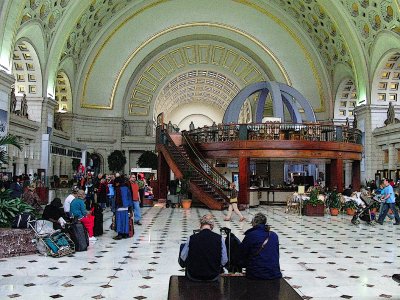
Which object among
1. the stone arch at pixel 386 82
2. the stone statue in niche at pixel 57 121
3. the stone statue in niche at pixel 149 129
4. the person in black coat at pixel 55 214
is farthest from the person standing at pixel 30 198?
the stone statue in niche at pixel 149 129

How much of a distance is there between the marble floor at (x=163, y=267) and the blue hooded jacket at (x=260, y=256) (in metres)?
1.47

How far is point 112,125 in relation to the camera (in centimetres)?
3725

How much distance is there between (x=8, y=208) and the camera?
9250 mm

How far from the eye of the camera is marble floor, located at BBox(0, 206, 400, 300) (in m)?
6.54

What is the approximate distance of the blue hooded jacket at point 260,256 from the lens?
5156 mm

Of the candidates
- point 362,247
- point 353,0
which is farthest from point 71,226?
point 353,0

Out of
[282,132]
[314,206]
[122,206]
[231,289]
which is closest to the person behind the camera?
[231,289]

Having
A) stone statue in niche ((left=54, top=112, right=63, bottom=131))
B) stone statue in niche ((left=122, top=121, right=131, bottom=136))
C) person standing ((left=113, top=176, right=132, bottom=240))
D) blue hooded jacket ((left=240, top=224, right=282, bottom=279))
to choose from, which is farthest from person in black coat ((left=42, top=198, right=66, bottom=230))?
stone statue in niche ((left=122, top=121, right=131, bottom=136))

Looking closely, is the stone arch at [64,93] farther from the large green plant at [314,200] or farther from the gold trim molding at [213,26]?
the large green plant at [314,200]

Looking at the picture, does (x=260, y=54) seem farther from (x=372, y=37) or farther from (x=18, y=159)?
(x=18, y=159)

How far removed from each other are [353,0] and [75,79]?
64.2ft

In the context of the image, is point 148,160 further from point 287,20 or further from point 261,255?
point 261,255

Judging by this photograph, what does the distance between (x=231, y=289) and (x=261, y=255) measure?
558 millimetres

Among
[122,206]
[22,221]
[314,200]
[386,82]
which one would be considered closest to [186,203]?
[314,200]
